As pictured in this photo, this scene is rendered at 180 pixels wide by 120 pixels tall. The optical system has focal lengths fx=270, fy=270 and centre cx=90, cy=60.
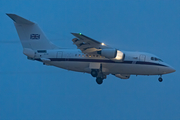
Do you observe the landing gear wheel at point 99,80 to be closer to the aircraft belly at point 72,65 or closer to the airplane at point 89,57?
the airplane at point 89,57

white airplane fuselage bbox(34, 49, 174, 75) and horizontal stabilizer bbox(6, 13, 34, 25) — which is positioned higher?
horizontal stabilizer bbox(6, 13, 34, 25)

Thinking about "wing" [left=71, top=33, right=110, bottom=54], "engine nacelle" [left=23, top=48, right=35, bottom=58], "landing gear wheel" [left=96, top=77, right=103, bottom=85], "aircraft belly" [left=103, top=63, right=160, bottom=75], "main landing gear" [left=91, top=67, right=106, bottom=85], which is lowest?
"landing gear wheel" [left=96, top=77, right=103, bottom=85]

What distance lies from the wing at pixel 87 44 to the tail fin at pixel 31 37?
3195 mm

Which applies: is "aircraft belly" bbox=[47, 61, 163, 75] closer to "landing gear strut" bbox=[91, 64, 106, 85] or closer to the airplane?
the airplane

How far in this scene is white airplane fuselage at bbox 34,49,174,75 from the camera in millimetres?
22547

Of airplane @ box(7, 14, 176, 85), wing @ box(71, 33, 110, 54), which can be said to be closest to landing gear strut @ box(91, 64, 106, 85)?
airplane @ box(7, 14, 176, 85)

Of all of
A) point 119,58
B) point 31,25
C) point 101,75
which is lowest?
point 101,75

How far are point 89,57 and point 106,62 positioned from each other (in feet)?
5.01

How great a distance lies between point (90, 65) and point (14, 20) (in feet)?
25.7

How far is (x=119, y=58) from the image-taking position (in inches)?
864

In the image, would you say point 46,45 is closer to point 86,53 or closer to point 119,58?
point 86,53

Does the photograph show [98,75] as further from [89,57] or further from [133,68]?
[133,68]

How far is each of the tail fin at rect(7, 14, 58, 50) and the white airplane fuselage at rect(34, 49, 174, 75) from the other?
89 centimetres

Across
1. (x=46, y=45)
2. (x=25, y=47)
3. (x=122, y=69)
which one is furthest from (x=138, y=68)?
(x=25, y=47)
